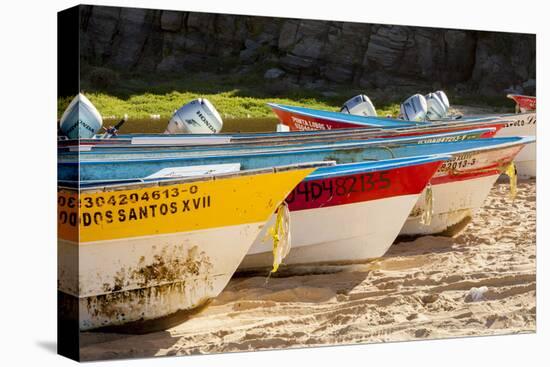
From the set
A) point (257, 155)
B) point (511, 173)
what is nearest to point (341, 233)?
point (257, 155)

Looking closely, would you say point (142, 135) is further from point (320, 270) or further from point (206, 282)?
point (320, 270)

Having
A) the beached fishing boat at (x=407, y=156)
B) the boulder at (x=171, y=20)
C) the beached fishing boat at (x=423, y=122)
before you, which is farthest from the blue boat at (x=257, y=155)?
the boulder at (x=171, y=20)

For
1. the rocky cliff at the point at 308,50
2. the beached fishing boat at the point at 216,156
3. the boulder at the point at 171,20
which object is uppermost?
the boulder at the point at 171,20

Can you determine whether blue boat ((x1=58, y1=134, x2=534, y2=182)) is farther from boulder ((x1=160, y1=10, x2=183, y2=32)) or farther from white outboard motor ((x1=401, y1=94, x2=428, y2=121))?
boulder ((x1=160, y1=10, x2=183, y2=32))

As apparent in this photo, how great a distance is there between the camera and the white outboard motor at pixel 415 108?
341 inches

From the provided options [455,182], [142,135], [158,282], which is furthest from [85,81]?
[455,182]

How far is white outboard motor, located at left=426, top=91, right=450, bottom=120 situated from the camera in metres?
8.77

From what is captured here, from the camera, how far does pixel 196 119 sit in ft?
25.2

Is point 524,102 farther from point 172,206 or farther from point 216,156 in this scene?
point 172,206

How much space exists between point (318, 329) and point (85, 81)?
2541 millimetres

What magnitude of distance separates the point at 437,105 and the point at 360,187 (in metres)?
1.11

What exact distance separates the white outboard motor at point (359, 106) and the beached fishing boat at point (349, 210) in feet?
1.42

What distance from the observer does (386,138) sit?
8.49 metres

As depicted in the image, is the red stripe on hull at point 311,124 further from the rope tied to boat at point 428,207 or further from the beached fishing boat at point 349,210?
the rope tied to boat at point 428,207
